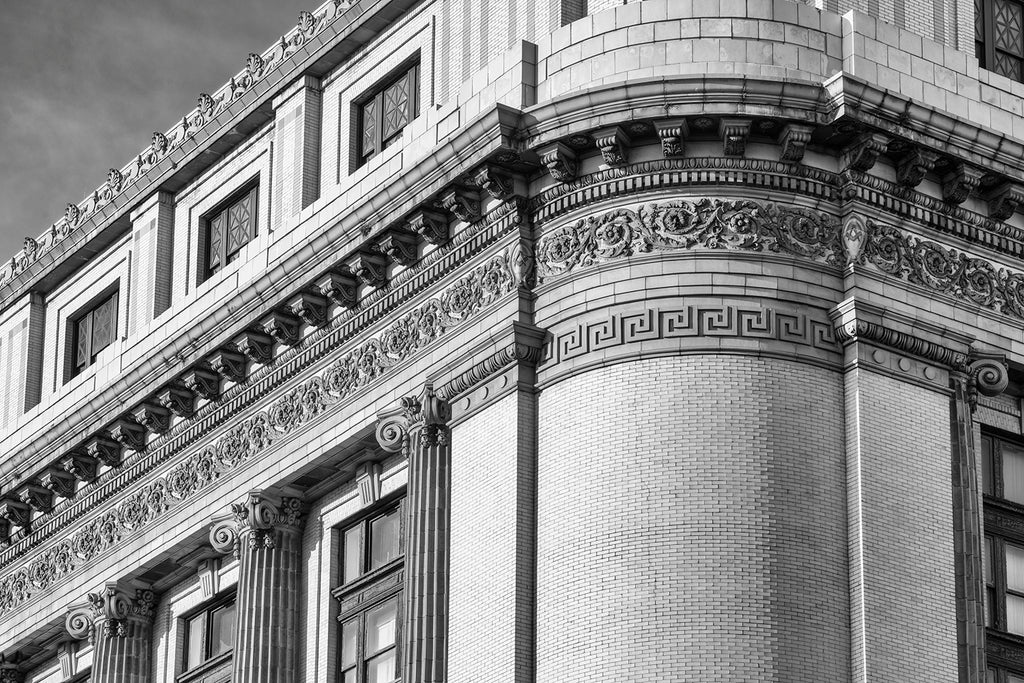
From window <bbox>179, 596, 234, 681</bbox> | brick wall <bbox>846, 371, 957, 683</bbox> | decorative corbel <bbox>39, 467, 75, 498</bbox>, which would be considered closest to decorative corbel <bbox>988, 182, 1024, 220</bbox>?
brick wall <bbox>846, 371, 957, 683</bbox>

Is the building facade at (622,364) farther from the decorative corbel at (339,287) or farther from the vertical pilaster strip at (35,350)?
the vertical pilaster strip at (35,350)

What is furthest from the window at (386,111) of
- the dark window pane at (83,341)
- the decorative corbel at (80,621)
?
the decorative corbel at (80,621)

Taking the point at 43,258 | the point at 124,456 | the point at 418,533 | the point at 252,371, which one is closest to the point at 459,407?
the point at 418,533

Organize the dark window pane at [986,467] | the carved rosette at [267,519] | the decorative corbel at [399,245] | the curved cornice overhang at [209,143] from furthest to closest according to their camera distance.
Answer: the curved cornice overhang at [209,143], the carved rosette at [267,519], the decorative corbel at [399,245], the dark window pane at [986,467]

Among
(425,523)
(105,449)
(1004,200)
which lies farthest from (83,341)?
(1004,200)

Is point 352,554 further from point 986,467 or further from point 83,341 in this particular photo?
point 83,341

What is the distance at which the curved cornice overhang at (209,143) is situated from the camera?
5828cm

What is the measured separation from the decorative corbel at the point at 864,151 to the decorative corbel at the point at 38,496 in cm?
2053

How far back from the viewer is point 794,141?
49438mm

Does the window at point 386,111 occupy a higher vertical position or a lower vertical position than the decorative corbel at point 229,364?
higher

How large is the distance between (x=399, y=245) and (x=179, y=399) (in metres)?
7.33

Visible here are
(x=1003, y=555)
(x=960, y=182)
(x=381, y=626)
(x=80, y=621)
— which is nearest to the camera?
(x=1003, y=555)

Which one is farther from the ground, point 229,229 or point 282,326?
point 229,229

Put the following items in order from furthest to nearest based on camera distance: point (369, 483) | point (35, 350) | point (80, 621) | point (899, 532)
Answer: point (35, 350) < point (80, 621) < point (369, 483) < point (899, 532)
